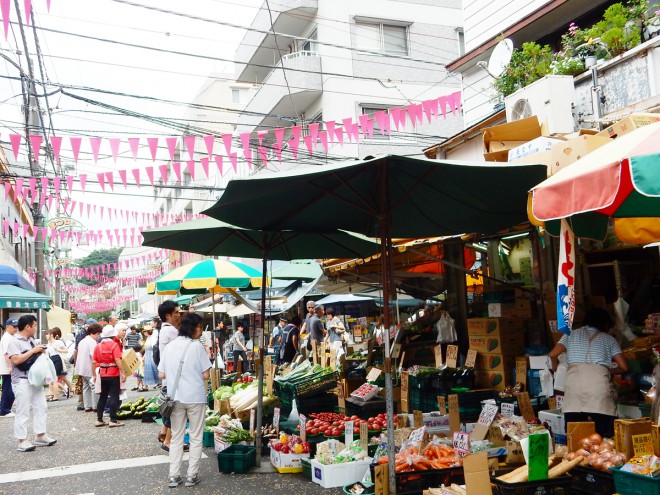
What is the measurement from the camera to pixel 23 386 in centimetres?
948

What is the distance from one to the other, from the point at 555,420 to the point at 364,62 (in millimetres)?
17935

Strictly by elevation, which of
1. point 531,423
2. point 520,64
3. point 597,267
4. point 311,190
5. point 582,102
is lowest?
point 531,423

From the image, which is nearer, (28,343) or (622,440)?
(622,440)

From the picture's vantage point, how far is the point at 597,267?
915 centimetres

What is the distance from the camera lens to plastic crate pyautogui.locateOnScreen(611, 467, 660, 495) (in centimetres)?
404

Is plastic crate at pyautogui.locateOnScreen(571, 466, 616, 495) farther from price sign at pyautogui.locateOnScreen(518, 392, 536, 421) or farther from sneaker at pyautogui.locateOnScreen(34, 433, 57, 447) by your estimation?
sneaker at pyautogui.locateOnScreen(34, 433, 57, 447)

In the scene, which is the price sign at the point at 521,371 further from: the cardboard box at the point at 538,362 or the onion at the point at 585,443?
the onion at the point at 585,443

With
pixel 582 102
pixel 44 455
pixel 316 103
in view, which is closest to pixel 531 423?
pixel 582 102

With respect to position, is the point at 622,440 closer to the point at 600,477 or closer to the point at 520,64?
the point at 600,477

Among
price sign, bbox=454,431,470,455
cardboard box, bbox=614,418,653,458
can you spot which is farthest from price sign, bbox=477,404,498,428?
cardboard box, bbox=614,418,653,458

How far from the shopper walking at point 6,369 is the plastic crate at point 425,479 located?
23.7 feet

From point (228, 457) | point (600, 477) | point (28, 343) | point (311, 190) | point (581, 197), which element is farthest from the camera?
point (28, 343)

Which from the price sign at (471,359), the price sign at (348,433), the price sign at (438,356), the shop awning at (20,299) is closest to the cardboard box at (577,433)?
the price sign at (348,433)

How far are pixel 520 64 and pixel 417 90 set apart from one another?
47.2 ft
